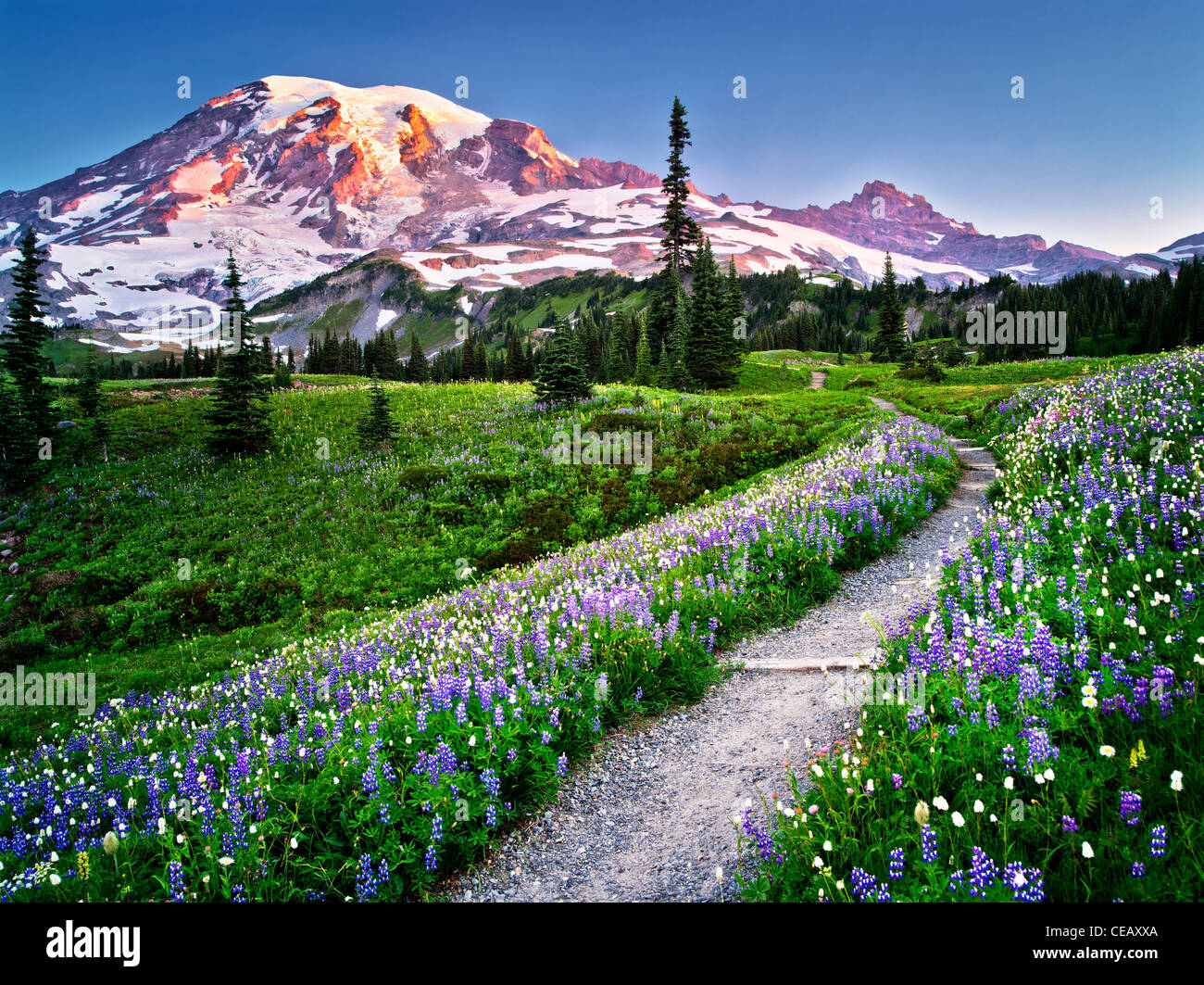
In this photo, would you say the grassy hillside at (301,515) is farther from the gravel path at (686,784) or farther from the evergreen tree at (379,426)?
the gravel path at (686,784)

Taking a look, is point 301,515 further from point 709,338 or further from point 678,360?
point 678,360

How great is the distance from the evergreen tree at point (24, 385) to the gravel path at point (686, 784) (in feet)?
91.2

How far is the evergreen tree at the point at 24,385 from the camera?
22.7m

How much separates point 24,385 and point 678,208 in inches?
2142

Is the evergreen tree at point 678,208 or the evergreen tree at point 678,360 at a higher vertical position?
the evergreen tree at point 678,208

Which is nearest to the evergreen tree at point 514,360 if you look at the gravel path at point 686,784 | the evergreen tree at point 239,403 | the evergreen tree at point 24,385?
the evergreen tree at point 239,403

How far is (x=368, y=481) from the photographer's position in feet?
70.5

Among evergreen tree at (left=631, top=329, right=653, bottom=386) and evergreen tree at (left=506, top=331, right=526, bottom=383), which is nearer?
evergreen tree at (left=631, top=329, right=653, bottom=386)

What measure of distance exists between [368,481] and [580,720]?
1752 centimetres

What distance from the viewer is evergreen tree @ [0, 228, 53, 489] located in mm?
22688

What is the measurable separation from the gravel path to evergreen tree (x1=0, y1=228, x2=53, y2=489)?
2781cm

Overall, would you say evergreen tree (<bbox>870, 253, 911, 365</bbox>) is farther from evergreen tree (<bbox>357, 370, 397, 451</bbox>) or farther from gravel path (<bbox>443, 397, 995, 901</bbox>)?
gravel path (<bbox>443, 397, 995, 901</bbox>)

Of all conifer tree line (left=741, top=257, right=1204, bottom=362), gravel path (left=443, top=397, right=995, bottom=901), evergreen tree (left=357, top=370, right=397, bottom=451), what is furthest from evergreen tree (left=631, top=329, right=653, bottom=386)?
gravel path (left=443, top=397, right=995, bottom=901)
